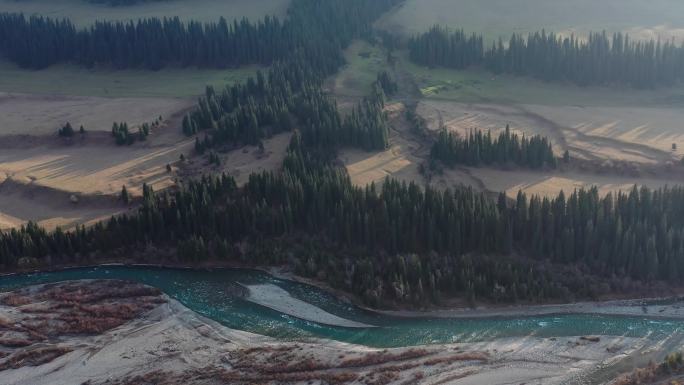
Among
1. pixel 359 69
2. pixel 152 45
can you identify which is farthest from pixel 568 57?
pixel 152 45

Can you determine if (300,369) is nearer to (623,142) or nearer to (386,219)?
(386,219)

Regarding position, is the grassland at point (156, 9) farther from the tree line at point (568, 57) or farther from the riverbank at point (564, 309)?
the riverbank at point (564, 309)

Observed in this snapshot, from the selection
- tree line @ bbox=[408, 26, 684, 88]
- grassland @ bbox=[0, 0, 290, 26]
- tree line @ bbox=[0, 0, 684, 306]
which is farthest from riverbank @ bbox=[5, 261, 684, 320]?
grassland @ bbox=[0, 0, 290, 26]

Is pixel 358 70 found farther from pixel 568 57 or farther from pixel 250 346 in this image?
pixel 250 346

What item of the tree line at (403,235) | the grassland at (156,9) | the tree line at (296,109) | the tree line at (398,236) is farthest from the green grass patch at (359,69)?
the tree line at (403,235)

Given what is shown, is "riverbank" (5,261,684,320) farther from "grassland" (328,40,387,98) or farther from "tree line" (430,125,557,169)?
"grassland" (328,40,387,98)

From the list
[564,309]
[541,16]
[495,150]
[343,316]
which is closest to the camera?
[564,309]
